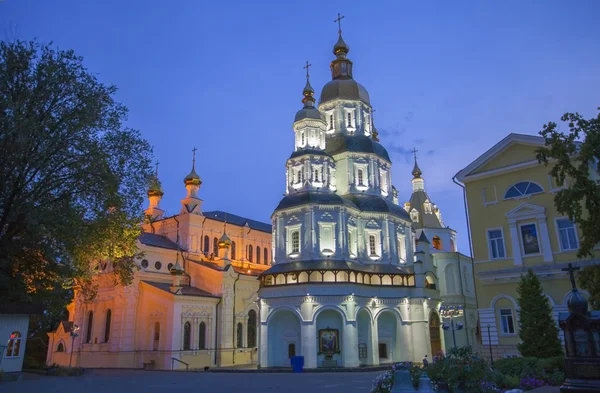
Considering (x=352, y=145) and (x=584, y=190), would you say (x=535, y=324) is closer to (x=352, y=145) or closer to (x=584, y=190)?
(x=584, y=190)

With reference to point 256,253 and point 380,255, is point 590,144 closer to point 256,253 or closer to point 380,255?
point 380,255

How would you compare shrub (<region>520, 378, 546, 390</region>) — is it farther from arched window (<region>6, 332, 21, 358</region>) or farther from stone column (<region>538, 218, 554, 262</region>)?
arched window (<region>6, 332, 21, 358</region>)

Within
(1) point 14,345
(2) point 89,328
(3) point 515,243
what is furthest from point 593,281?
(2) point 89,328

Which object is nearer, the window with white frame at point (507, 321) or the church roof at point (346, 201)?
the window with white frame at point (507, 321)

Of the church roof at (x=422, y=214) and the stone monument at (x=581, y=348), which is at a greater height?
the church roof at (x=422, y=214)

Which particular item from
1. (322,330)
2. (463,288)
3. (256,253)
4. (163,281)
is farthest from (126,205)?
(463,288)

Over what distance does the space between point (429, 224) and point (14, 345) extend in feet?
125

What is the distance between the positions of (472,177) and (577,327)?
12904 mm

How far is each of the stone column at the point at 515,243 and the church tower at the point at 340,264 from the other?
11.1m

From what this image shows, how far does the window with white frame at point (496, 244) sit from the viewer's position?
75.7 feet

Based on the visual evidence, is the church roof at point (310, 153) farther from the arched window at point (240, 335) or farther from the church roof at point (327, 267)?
the arched window at point (240, 335)

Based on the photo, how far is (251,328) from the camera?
37938 mm

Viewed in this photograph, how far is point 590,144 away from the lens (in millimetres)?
16344

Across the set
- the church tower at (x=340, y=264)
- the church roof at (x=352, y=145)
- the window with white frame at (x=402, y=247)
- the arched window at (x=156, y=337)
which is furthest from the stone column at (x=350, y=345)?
the church roof at (x=352, y=145)
